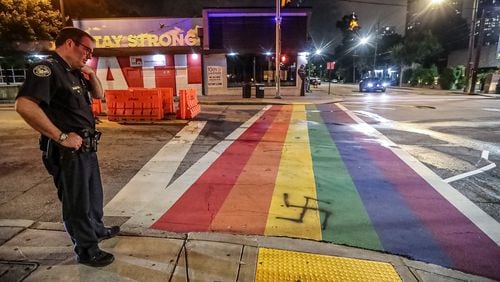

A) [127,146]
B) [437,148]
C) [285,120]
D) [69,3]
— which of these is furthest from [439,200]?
[69,3]

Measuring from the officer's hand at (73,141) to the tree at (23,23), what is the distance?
87.5 feet

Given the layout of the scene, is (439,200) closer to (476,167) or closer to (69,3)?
(476,167)

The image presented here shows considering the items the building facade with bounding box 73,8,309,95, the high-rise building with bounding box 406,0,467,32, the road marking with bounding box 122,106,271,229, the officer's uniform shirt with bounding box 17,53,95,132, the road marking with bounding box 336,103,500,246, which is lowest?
the road marking with bounding box 336,103,500,246

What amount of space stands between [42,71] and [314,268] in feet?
9.17

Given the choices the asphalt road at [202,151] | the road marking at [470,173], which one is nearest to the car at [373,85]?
the asphalt road at [202,151]

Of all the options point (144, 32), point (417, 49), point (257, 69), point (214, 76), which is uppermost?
point (417, 49)

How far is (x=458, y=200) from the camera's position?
4863mm

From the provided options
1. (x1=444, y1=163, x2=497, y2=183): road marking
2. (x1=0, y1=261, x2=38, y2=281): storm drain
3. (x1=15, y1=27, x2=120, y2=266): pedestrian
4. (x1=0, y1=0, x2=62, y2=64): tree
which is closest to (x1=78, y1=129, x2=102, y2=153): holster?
(x1=15, y1=27, x2=120, y2=266): pedestrian

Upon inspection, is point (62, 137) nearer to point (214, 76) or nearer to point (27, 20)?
point (214, 76)

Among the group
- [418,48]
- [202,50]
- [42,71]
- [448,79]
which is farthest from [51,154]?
[418,48]

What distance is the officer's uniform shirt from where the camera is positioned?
2.51m

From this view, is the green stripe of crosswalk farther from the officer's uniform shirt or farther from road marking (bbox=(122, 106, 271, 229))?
the officer's uniform shirt

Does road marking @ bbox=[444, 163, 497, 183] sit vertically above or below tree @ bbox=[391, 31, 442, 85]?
below

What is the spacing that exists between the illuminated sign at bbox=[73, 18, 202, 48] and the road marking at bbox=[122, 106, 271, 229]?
752 inches
